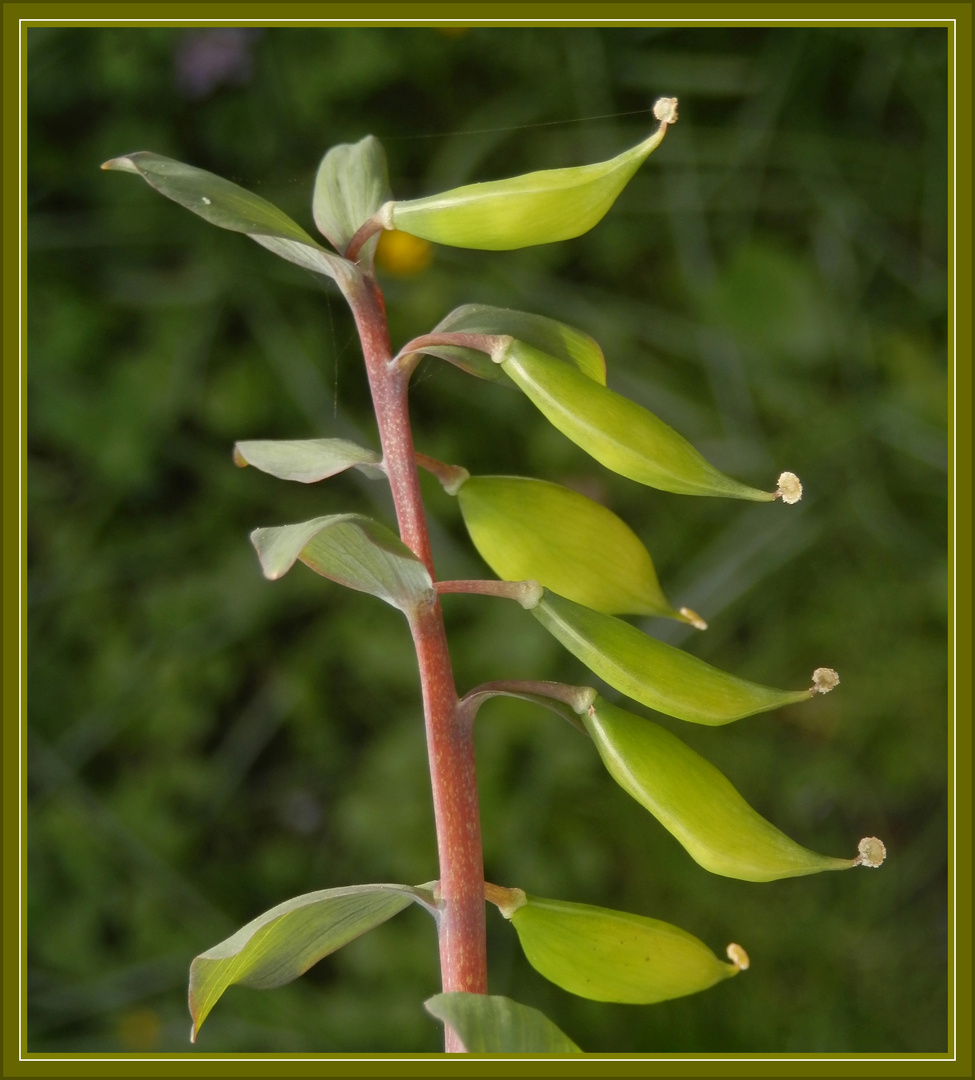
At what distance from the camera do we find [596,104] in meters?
1.35

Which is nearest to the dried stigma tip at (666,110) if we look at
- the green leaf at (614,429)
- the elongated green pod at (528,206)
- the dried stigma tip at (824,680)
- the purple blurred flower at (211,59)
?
the elongated green pod at (528,206)

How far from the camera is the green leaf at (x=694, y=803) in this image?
1.34 ft

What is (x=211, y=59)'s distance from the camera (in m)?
1.36

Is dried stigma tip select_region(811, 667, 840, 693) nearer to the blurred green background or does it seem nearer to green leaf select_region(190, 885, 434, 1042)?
green leaf select_region(190, 885, 434, 1042)

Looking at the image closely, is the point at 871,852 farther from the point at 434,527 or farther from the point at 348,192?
the point at 434,527

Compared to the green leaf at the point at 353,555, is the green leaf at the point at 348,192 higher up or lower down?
higher up

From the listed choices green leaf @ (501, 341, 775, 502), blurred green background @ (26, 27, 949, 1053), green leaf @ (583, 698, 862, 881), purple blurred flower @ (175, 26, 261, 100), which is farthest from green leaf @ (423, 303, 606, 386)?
purple blurred flower @ (175, 26, 261, 100)

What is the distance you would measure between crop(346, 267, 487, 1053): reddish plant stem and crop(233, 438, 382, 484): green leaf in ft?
0.06

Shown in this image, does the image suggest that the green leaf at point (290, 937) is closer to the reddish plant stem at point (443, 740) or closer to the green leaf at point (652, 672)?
the reddish plant stem at point (443, 740)

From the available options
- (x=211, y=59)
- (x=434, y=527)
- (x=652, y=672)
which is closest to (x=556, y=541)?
(x=652, y=672)

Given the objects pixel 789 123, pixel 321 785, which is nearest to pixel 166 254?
pixel 321 785

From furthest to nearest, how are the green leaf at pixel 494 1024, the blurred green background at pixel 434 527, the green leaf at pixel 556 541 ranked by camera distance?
the blurred green background at pixel 434 527
the green leaf at pixel 556 541
the green leaf at pixel 494 1024

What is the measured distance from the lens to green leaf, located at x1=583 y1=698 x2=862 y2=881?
0.41 meters

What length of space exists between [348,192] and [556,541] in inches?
7.4
